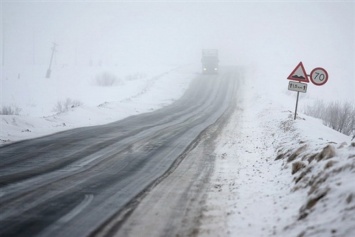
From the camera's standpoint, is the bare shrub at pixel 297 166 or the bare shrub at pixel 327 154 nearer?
the bare shrub at pixel 327 154

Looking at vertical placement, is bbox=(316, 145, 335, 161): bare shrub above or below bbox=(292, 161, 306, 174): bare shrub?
above

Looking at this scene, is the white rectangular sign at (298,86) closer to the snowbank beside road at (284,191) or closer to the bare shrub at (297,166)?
the snowbank beside road at (284,191)

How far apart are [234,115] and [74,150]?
11719 mm

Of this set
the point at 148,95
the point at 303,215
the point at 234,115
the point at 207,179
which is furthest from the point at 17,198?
the point at 148,95

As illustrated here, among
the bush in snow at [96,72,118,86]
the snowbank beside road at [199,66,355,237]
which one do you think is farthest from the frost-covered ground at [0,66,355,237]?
the bush in snow at [96,72,118,86]

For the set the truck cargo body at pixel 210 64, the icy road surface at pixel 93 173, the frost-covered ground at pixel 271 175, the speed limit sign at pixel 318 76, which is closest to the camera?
the frost-covered ground at pixel 271 175

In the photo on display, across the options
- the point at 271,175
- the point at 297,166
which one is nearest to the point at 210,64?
the point at 271,175

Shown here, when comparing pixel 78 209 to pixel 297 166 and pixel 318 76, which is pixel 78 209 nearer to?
pixel 297 166

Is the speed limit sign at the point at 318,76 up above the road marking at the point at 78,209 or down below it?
above

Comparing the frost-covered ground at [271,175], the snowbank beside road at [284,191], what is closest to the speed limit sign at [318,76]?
the frost-covered ground at [271,175]

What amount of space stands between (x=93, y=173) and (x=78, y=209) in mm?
2163

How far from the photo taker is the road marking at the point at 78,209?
17.1 feet

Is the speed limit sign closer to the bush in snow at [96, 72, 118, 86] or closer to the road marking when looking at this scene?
the road marking

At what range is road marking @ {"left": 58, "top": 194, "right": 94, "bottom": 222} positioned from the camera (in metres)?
5.23
